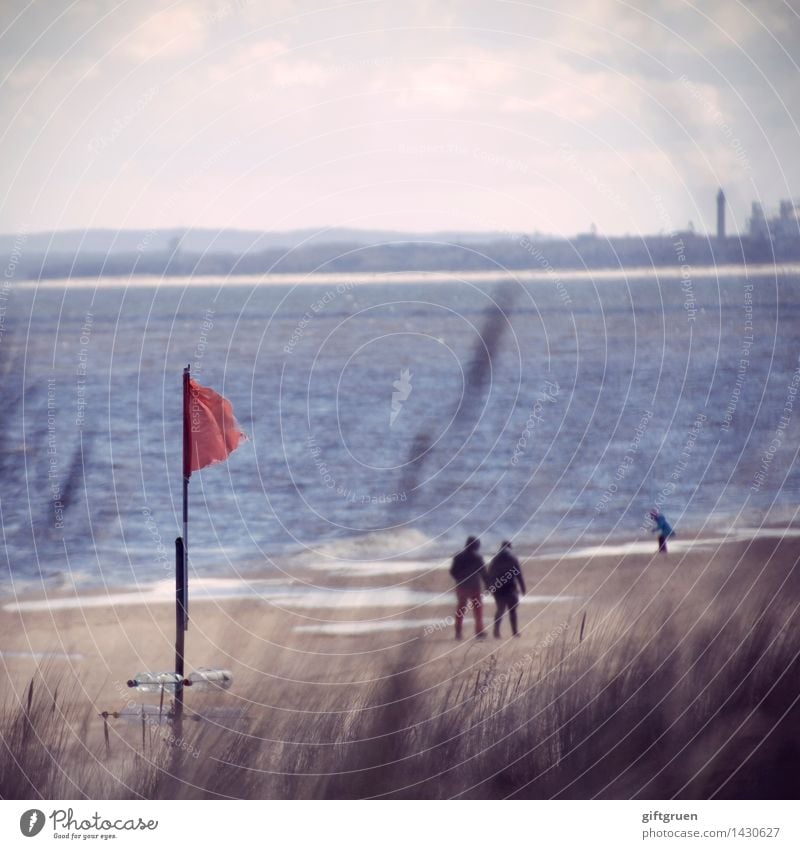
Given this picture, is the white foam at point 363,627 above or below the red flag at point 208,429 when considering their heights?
below

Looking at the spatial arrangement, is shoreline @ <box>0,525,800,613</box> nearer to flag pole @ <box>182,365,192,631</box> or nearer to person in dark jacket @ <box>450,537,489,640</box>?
person in dark jacket @ <box>450,537,489,640</box>

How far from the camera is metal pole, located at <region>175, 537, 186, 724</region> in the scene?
31.6 feet

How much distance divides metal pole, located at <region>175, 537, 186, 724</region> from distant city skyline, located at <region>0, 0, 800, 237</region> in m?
3.00

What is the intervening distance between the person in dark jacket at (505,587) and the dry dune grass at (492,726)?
0.36 metres

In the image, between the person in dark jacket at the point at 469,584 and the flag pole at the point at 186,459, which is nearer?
the flag pole at the point at 186,459

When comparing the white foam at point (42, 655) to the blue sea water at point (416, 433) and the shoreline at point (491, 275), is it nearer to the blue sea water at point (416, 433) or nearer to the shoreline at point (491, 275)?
the blue sea water at point (416, 433)

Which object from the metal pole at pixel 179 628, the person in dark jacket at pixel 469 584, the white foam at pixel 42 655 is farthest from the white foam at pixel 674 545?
the white foam at pixel 42 655

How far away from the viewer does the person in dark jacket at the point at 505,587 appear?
10367 millimetres

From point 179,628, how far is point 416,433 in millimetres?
13672

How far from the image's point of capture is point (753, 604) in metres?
9.98

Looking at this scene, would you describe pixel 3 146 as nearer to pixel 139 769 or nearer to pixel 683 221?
pixel 139 769

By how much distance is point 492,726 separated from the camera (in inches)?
373

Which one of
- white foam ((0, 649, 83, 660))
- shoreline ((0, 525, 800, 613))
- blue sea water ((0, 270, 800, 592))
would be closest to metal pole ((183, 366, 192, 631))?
shoreline ((0, 525, 800, 613))

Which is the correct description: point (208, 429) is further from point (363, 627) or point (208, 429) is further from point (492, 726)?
point (492, 726)
